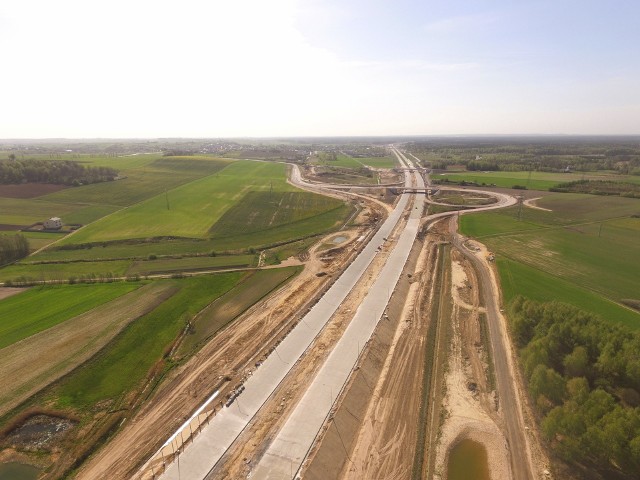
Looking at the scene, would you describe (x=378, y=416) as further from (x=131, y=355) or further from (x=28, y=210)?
(x=28, y=210)

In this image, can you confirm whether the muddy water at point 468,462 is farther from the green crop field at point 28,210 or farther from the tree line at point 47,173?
the tree line at point 47,173

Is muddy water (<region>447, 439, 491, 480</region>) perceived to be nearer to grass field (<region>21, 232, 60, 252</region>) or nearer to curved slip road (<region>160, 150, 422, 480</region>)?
curved slip road (<region>160, 150, 422, 480</region>)

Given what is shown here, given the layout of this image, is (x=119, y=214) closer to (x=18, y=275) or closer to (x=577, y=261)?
(x=18, y=275)

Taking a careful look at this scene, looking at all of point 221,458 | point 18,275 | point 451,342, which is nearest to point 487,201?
point 451,342

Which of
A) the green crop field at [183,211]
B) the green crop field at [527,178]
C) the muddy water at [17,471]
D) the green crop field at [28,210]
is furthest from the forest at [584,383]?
the green crop field at [527,178]

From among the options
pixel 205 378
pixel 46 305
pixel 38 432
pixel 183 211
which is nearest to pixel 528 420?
pixel 205 378

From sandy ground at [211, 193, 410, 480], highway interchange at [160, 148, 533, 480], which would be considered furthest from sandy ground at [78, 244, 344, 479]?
sandy ground at [211, 193, 410, 480]

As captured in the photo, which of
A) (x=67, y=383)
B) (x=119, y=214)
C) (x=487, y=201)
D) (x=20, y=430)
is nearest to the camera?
(x=20, y=430)
